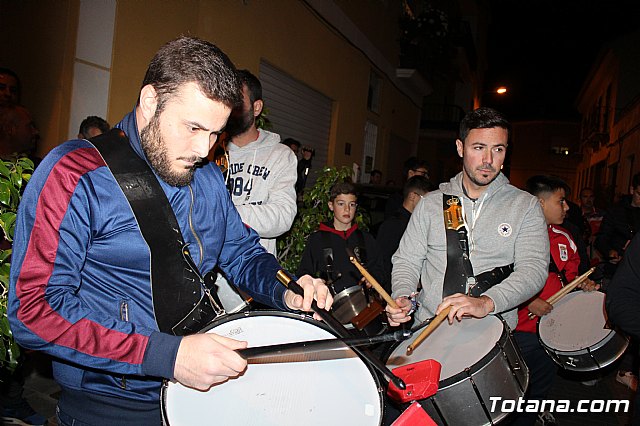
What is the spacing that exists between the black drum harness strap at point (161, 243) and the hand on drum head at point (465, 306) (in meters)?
1.35

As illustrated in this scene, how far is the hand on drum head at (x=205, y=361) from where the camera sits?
5.18 ft

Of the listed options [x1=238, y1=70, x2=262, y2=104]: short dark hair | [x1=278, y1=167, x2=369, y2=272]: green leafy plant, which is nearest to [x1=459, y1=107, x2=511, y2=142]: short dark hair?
[x1=238, y1=70, x2=262, y2=104]: short dark hair

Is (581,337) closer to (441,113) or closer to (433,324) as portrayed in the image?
(433,324)

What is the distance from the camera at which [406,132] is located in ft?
65.3

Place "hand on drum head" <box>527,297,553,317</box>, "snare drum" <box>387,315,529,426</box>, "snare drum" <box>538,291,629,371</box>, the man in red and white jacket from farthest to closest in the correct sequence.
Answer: "snare drum" <box>538,291,629,371</box>
"hand on drum head" <box>527,297,553,317</box>
the man in red and white jacket
"snare drum" <box>387,315,529,426</box>

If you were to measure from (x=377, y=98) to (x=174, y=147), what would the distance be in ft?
48.6

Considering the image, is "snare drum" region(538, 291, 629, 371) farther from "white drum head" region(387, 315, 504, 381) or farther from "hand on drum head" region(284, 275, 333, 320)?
"hand on drum head" region(284, 275, 333, 320)

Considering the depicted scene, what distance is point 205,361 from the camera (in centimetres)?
158

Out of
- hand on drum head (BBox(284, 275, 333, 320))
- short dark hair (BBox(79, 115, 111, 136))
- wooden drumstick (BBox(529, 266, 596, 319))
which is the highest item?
short dark hair (BBox(79, 115, 111, 136))

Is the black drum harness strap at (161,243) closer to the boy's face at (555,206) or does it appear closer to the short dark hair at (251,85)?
the short dark hair at (251,85)

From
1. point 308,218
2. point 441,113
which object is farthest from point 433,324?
point 441,113

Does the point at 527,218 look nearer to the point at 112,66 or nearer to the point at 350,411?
the point at 350,411

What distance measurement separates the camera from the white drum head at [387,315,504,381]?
2654mm

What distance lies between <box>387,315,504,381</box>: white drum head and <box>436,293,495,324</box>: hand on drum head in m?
0.10
